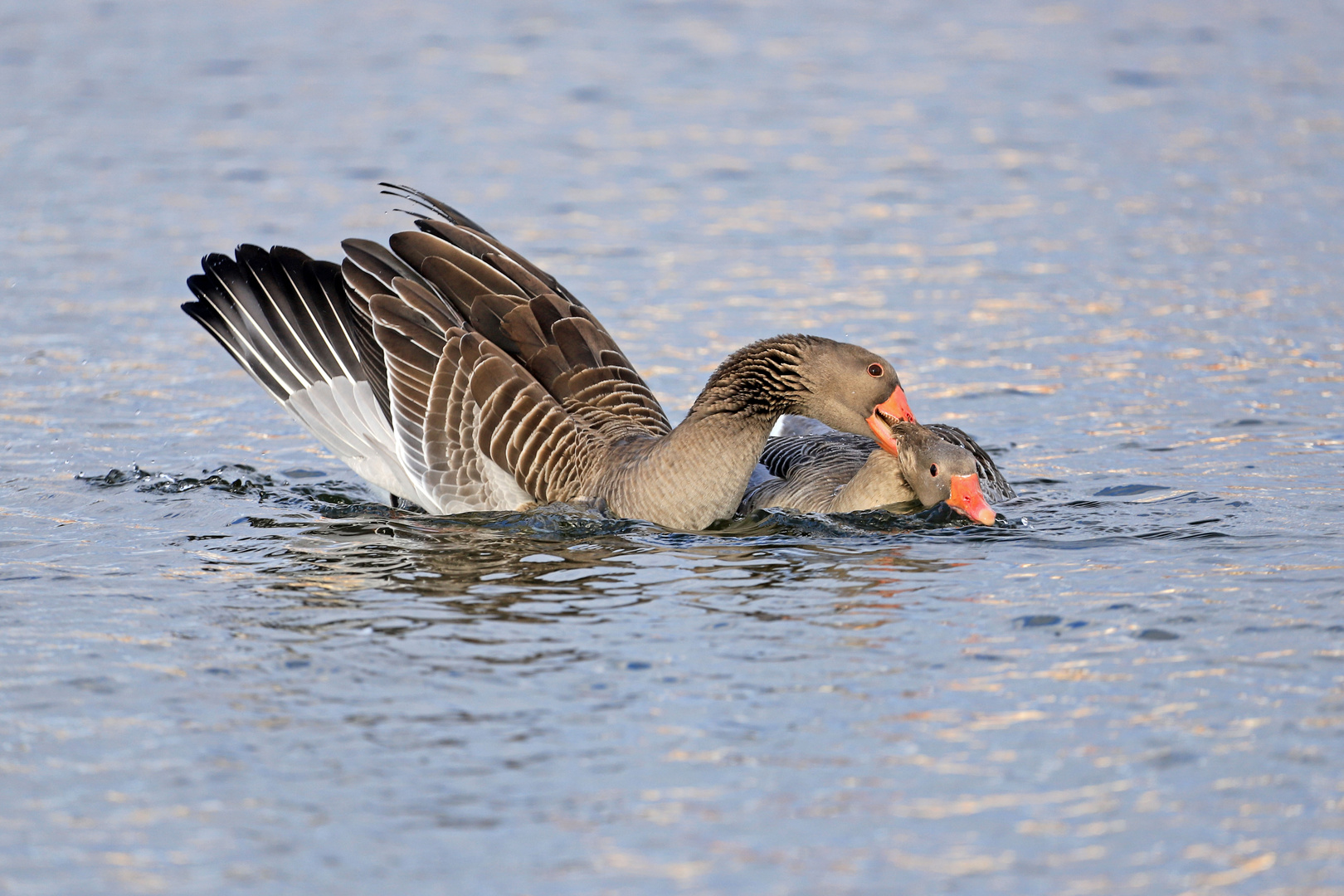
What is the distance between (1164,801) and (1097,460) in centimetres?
500

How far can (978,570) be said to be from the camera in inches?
313

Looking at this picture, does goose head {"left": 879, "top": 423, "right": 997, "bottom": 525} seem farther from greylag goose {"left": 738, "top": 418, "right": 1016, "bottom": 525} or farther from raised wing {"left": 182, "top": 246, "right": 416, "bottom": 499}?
raised wing {"left": 182, "top": 246, "right": 416, "bottom": 499}

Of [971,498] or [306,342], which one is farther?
[306,342]

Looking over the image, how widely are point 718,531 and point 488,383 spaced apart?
1606 mm

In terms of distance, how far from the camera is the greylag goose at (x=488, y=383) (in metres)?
8.77

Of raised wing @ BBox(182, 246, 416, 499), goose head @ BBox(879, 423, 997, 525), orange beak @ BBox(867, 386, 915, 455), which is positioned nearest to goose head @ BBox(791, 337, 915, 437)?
orange beak @ BBox(867, 386, 915, 455)

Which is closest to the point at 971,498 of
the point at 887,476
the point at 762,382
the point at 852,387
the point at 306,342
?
the point at 887,476

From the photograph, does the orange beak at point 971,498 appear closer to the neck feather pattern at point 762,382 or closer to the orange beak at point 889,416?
the orange beak at point 889,416

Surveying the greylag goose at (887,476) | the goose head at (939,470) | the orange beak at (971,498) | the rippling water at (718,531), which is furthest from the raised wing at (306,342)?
the orange beak at (971,498)

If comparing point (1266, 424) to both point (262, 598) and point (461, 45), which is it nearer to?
point (262, 598)

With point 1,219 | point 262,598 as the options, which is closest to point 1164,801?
point 262,598

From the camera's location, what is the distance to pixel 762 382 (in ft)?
28.9

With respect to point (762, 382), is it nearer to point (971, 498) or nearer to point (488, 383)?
point (971, 498)

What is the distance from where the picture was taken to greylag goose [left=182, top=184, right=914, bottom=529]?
8.77 meters
